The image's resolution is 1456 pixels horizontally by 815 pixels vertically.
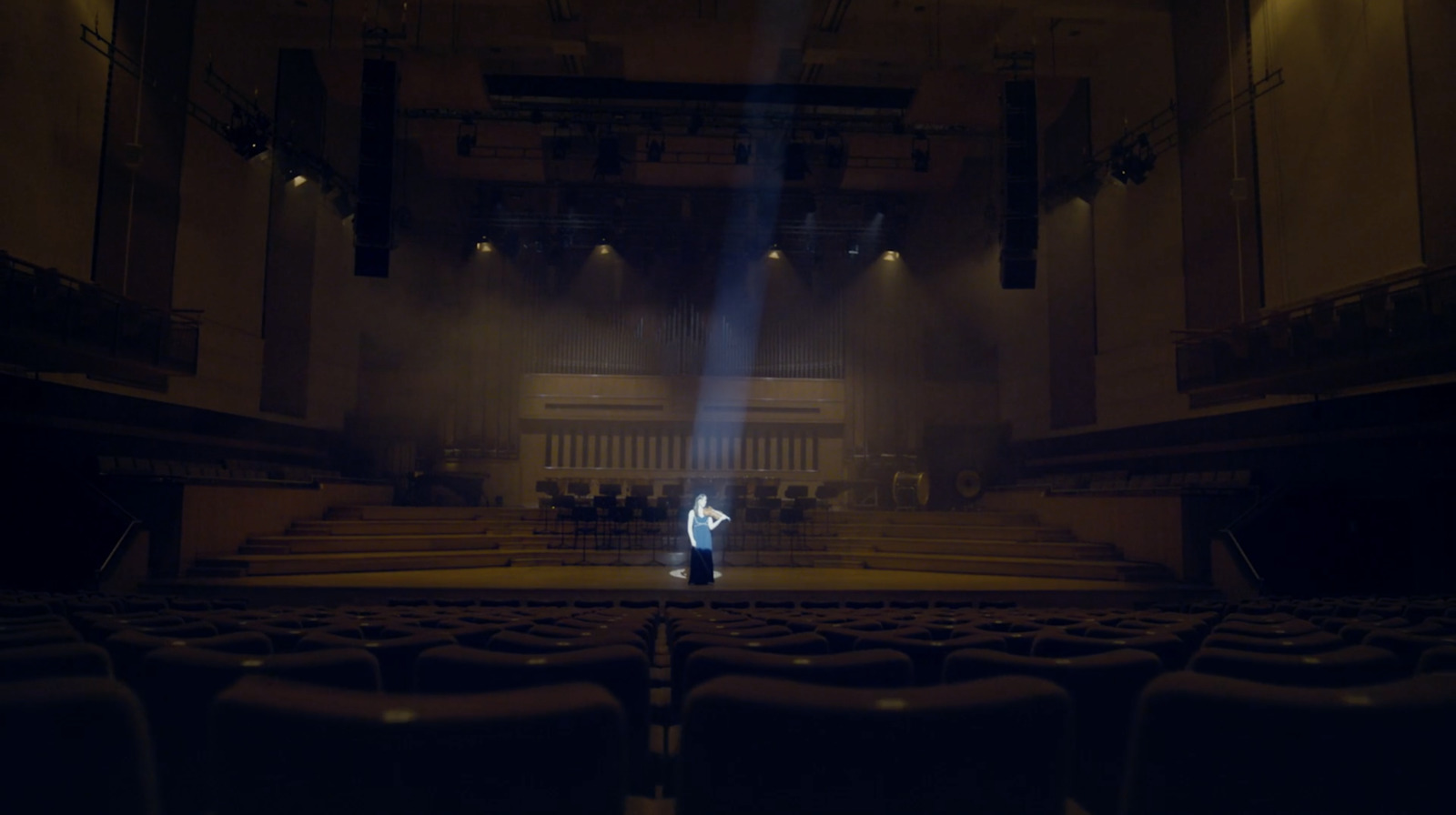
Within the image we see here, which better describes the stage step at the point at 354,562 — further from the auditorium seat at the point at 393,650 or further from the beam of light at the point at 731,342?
the auditorium seat at the point at 393,650

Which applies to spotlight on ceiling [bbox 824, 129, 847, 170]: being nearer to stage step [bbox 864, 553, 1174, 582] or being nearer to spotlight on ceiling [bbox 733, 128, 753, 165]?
spotlight on ceiling [bbox 733, 128, 753, 165]

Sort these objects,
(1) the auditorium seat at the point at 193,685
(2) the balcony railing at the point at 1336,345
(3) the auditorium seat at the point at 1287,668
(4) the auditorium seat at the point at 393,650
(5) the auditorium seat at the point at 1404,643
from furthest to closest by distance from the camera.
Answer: (2) the balcony railing at the point at 1336,345, (5) the auditorium seat at the point at 1404,643, (4) the auditorium seat at the point at 393,650, (3) the auditorium seat at the point at 1287,668, (1) the auditorium seat at the point at 193,685

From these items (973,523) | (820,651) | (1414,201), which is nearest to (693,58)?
(973,523)

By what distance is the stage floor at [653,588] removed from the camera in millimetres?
8523

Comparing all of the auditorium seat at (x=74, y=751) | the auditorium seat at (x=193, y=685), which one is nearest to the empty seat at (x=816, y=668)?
the auditorium seat at (x=193, y=685)

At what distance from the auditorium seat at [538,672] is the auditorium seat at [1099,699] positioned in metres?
0.63

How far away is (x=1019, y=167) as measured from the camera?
10.4 metres

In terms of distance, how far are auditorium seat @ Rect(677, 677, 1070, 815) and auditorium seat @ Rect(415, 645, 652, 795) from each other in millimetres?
533

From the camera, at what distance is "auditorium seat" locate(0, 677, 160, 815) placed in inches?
35.4

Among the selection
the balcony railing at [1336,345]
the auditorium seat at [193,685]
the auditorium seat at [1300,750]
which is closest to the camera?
the auditorium seat at [1300,750]

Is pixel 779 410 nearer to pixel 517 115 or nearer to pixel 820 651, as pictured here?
pixel 517 115

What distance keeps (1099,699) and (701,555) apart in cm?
757

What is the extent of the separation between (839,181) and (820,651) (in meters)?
14.9

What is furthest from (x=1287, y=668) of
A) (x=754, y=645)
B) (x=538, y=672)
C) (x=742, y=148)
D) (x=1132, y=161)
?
(x=742, y=148)
